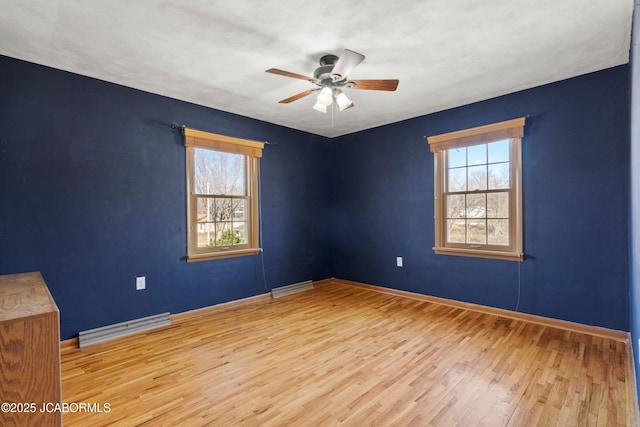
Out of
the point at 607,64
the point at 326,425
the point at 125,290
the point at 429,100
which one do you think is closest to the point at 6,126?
the point at 125,290

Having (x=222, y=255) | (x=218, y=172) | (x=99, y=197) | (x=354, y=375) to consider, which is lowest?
(x=354, y=375)

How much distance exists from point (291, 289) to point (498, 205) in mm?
2975

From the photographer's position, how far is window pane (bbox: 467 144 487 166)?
150 inches

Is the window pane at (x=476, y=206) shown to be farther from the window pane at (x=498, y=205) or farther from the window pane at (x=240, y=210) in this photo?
the window pane at (x=240, y=210)

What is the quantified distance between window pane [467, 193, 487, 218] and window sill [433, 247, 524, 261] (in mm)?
436

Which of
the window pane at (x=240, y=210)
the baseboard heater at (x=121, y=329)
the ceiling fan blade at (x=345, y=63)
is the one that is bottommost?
the baseboard heater at (x=121, y=329)

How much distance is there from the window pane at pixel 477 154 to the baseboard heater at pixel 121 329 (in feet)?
13.2

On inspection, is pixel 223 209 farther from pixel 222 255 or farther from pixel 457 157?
pixel 457 157

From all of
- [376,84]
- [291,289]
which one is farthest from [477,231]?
[291,289]

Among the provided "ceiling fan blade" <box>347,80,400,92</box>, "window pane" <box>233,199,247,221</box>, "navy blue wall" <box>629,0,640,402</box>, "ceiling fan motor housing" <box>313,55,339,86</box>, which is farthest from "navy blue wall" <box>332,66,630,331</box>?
"window pane" <box>233,199,247,221</box>

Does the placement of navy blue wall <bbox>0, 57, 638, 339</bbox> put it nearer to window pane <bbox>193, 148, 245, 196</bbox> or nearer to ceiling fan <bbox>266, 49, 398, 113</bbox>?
window pane <bbox>193, 148, 245, 196</bbox>

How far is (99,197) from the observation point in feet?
10.2

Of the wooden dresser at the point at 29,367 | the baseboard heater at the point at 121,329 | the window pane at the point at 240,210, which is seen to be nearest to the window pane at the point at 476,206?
the window pane at the point at 240,210

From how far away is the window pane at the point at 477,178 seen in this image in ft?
12.5
